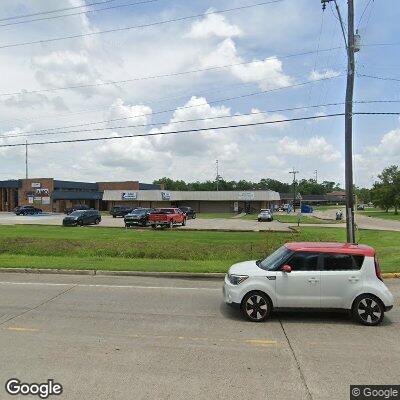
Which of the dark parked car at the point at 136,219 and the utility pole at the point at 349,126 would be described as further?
the dark parked car at the point at 136,219

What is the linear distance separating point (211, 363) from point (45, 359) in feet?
7.34

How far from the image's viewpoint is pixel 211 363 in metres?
5.92

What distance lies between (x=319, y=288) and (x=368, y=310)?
0.97 meters

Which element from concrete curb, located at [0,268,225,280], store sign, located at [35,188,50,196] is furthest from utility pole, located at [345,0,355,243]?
store sign, located at [35,188,50,196]

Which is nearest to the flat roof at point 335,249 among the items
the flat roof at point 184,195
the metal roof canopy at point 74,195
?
the flat roof at point 184,195

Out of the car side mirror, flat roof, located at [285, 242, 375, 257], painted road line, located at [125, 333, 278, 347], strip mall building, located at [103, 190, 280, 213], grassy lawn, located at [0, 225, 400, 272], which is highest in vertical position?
strip mall building, located at [103, 190, 280, 213]

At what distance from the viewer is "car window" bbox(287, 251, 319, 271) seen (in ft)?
27.6

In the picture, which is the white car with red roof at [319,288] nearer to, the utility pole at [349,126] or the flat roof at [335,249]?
the flat roof at [335,249]

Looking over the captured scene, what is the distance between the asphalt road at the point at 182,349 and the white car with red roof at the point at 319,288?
1.02 feet

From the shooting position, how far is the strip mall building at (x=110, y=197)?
80.4 m

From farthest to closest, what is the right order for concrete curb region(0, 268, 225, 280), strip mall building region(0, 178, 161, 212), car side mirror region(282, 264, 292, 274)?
strip mall building region(0, 178, 161, 212) → concrete curb region(0, 268, 225, 280) → car side mirror region(282, 264, 292, 274)

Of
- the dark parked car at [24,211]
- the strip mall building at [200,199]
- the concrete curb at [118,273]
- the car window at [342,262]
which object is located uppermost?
the strip mall building at [200,199]

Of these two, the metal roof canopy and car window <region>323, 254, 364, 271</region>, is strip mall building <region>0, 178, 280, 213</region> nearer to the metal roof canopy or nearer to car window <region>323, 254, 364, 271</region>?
the metal roof canopy

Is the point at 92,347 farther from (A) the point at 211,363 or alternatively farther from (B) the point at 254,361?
(B) the point at 254,361
